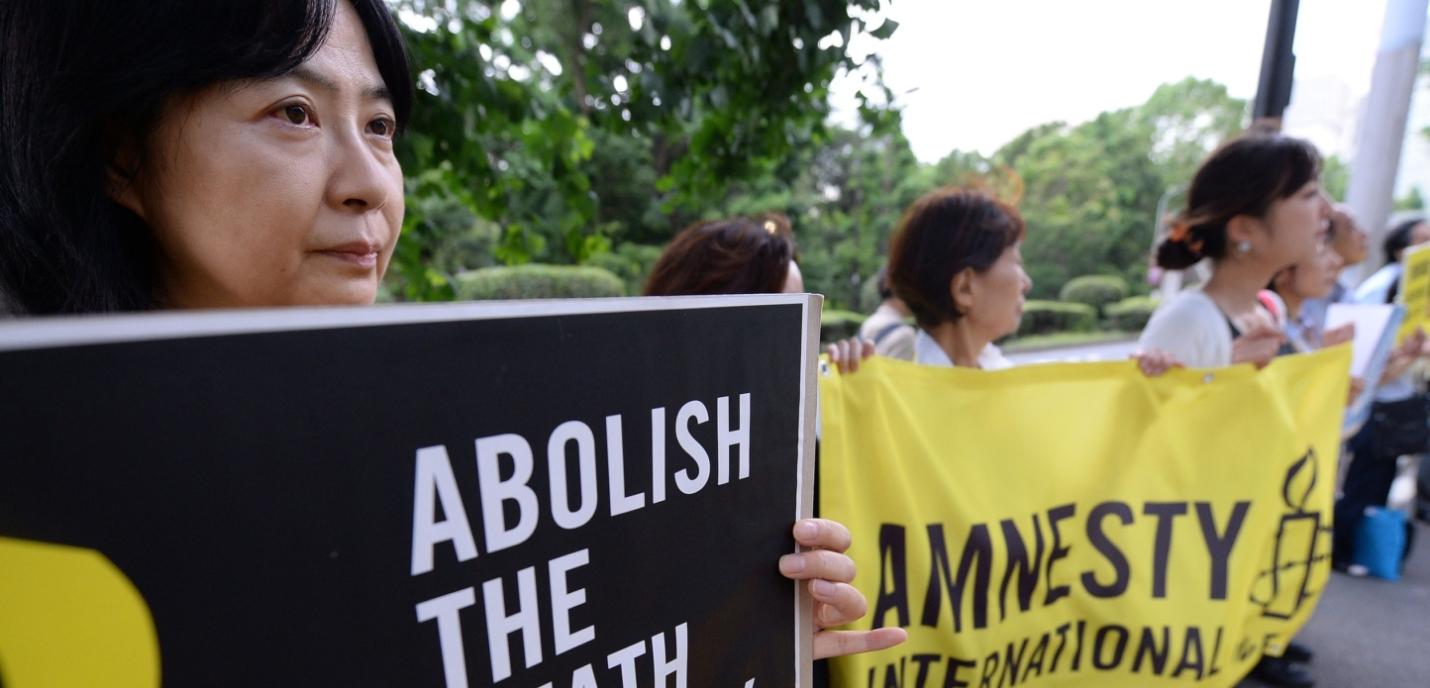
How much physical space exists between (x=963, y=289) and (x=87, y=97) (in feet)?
6.37

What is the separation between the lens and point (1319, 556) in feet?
7.20

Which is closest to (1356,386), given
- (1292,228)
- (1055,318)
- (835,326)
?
(1292,228)

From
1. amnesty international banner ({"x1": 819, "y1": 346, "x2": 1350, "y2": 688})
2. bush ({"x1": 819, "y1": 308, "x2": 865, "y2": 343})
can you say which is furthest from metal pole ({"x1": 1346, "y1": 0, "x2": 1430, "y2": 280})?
bush ({"x1": 819, "y1": 308, "x2": 865, "y2": 343})

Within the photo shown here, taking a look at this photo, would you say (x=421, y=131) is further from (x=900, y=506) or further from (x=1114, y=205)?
(x=1114, y=205)

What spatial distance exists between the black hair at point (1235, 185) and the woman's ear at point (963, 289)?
38.8 inches

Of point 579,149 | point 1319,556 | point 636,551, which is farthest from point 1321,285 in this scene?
point 636,551

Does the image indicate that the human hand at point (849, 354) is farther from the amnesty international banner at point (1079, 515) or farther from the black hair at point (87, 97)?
the black hair at point (87, 97)

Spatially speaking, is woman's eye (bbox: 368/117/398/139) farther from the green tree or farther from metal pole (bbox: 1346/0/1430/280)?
metal pole (bbox: 1346/0/1430/280)

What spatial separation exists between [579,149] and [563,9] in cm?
895

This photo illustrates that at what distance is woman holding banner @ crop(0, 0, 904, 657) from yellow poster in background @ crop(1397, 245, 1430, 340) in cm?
471

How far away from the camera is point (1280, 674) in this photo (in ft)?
9.59

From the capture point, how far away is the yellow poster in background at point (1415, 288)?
3645 millimetres

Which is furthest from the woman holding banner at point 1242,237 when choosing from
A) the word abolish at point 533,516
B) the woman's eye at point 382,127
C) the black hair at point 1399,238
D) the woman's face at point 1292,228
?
the black hair at point 1399,238

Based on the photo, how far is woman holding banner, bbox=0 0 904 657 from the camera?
29.6 inches
